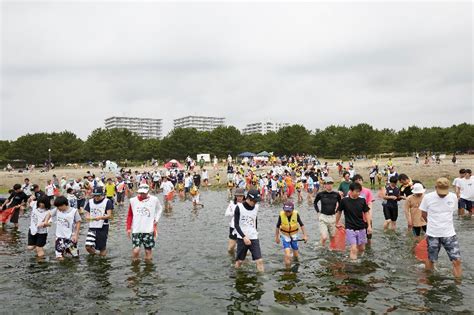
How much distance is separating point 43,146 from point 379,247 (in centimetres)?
9136

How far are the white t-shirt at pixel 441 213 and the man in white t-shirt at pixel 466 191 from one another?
8877mm

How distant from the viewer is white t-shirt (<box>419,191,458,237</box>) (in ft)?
25.2

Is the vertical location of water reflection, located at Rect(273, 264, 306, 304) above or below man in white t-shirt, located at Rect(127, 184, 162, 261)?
below

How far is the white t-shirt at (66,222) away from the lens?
9570 mm

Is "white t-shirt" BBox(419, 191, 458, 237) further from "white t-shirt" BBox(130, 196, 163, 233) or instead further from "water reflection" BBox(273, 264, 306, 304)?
"white t-shirt" BBox(130, 196, 163, 233)

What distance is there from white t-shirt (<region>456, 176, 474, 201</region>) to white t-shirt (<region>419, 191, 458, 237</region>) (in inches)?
350

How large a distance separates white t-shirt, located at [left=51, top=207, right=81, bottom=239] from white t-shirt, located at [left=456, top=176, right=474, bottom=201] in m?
14.3

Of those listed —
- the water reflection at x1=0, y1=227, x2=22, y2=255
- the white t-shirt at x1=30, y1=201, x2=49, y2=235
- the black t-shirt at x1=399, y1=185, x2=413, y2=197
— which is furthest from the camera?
the black t-shirt at x1=399, y1=185, x2=413, y2=197

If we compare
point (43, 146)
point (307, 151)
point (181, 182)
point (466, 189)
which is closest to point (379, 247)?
point (466, 189)

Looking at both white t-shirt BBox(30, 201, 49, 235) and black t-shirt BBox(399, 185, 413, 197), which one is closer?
white t-shirt BBox(30, 201, 49, 235)

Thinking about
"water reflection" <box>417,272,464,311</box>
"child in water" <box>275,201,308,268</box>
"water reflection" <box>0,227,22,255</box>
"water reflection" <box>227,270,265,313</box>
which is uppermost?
"child in water" <box>275,201,308,268</box>

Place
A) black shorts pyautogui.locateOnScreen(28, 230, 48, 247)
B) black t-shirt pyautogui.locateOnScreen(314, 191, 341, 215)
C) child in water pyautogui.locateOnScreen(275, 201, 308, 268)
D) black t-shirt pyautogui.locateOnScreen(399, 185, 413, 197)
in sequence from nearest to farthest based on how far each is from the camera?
child in water pyautogui.locateOnScreen(275, 201, 308, 268) < black shorts pyautogui.locateOnScreen(28, 230, 48, 247) < black t-shirt pyautogui.locateOnScreen(314, 191, 341, 215) < black t-shirt pyautogui.locateOnScreen(399, 185, 413, 197)

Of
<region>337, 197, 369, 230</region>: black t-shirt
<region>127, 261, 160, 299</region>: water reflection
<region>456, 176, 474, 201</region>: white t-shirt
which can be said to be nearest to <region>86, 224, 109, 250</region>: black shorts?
<region>127, 261, 160, 299</region>: water reflection

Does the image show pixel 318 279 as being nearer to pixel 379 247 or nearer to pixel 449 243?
pixel 449 243
